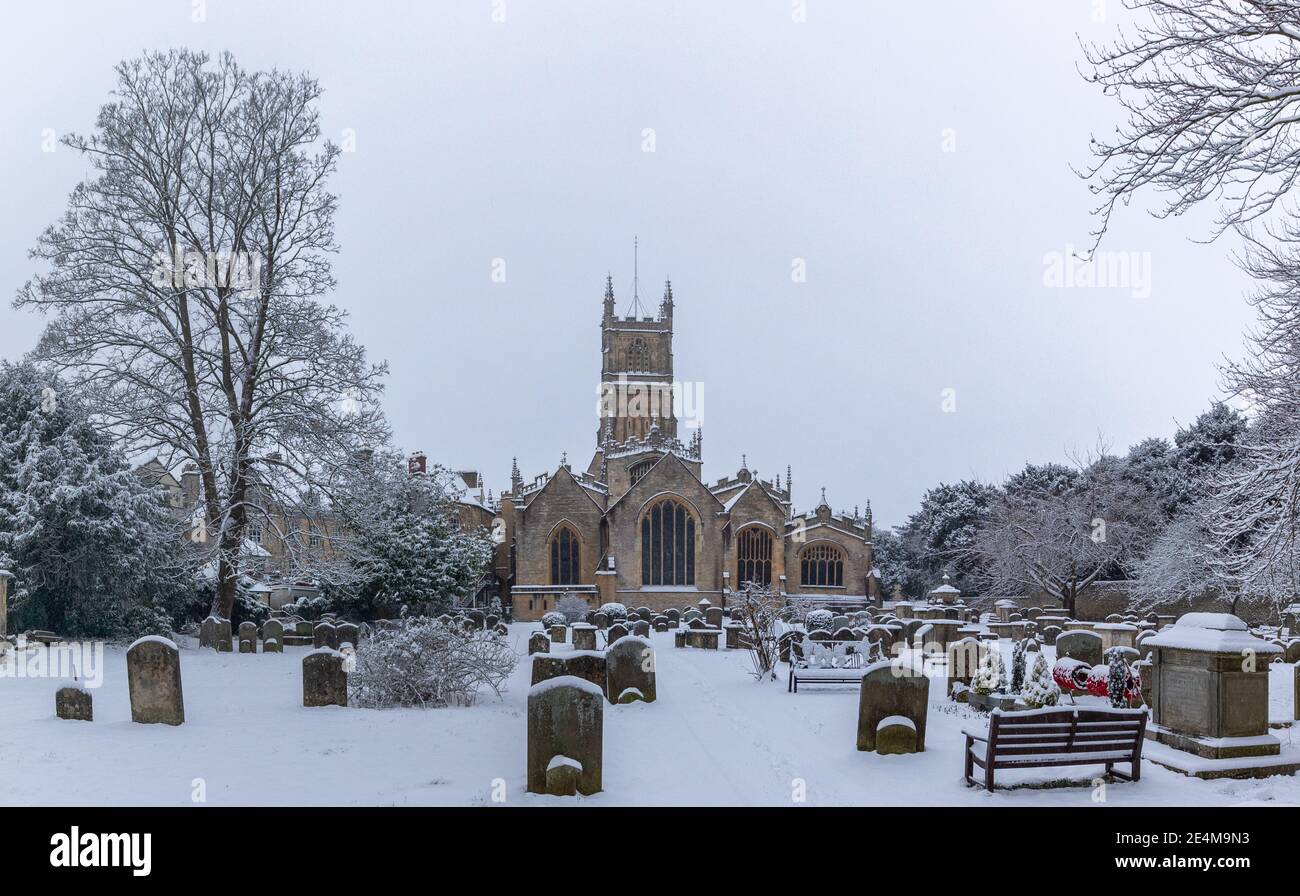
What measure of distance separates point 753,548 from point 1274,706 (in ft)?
90.4

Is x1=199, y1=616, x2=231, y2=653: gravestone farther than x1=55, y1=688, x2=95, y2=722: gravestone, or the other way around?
x1=199, y1=616, x2=231, y2=653: gravestone

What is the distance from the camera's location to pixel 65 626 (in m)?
18.0

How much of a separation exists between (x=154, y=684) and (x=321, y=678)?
2182 mm

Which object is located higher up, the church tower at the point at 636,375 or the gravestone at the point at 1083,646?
the church tower at the point at 636,375

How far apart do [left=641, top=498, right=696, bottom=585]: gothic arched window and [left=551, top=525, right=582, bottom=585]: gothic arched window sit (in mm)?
3297

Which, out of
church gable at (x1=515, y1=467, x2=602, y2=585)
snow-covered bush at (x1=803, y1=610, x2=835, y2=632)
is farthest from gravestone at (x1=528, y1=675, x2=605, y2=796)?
church gable at (x1=515, y1=467, x2=602, y2=585)

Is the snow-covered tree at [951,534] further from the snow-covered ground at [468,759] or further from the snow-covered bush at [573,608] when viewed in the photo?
the snow-covered ground at [468,759]

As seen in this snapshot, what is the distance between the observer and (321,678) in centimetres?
1221

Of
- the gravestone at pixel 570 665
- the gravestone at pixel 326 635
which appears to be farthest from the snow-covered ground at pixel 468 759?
the gravestone at pixel 326 635

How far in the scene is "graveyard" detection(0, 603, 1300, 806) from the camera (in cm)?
777

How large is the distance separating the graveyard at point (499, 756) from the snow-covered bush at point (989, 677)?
1.09ft

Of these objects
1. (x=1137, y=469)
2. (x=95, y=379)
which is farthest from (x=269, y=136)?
(x=1137, y=469)

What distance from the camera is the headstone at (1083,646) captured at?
14.1 metres

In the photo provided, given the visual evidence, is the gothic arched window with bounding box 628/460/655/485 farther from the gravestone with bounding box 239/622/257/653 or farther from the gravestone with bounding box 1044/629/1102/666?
the gravestone with bounding box 1044/629/1102/666
